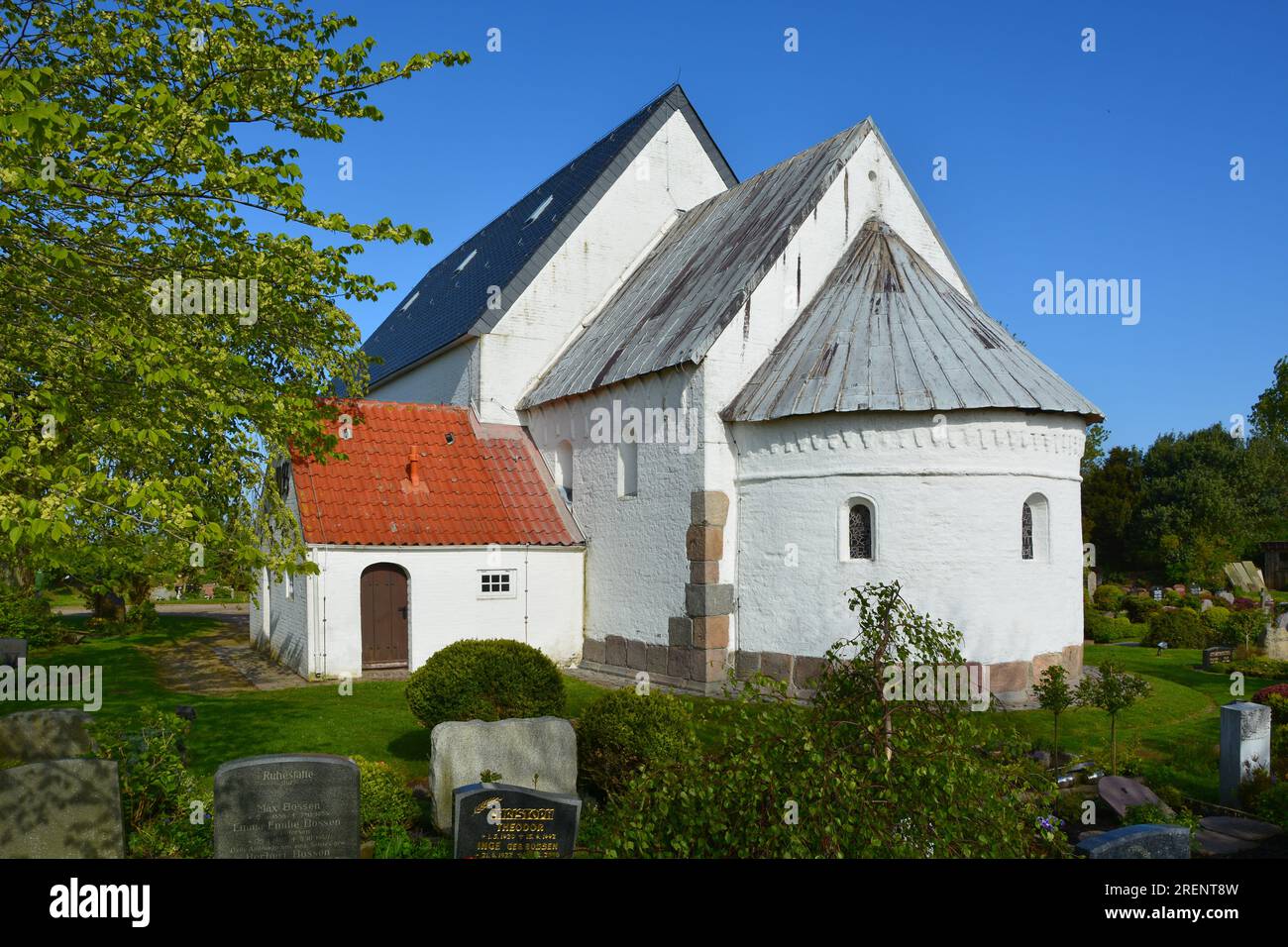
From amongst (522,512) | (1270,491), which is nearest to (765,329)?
(522,512)

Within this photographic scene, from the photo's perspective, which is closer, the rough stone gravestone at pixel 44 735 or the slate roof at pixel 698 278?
the rough stone gravestone at pixel 44 735

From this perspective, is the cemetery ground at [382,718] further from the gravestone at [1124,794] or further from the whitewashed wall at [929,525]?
the whitewashed wall at [929,525]

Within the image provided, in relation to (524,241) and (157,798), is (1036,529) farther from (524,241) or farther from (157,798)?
(524,241)

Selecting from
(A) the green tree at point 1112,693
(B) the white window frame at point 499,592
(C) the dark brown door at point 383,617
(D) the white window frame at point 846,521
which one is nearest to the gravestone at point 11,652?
(C) the dark brown door at point 383,617

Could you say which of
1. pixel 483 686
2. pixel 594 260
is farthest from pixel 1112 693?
pixel 594 260

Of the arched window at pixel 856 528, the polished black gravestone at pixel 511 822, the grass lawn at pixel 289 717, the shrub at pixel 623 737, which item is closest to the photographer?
the polished black gravestone at pixel 511 822

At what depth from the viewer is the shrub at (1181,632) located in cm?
2231

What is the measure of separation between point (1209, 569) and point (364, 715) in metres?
33.8

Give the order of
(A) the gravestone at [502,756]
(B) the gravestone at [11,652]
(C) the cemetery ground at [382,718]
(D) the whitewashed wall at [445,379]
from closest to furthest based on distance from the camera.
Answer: (A) the gravestone at [502,756], (C) the cemetery ground at [382,718], (B) the gravestone at [11,652], (D) the whitewashed wall at [445,379]

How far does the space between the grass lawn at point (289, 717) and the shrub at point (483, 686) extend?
0.73 meters

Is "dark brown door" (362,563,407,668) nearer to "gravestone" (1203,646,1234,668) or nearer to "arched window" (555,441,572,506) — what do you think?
"arched window" (555,441,572,506)

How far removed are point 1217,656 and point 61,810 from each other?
66.9ft
